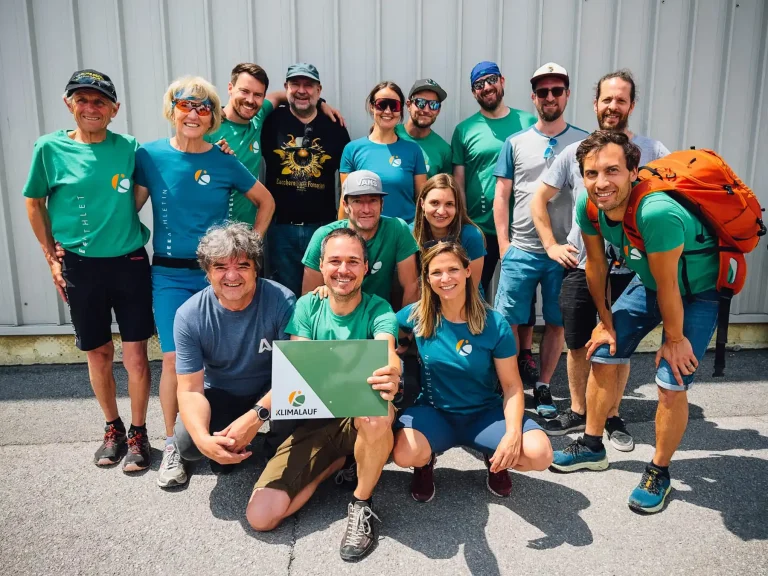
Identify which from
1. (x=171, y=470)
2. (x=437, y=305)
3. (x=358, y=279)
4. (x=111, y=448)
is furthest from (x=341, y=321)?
(x=111, y=448)

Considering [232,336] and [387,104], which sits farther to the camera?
[387,104]

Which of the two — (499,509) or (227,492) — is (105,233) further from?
(499,509)

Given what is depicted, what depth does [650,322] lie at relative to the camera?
3031 mm

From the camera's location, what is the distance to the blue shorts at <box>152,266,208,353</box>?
3.26 metres

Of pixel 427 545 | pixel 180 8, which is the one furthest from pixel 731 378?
pixel 180 8

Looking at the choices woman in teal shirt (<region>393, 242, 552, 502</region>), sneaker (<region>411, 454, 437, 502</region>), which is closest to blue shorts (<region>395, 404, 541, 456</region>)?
woman in teal shirt (<region>393, 242, 552, 502</region>)

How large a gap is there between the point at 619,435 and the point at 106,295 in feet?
10.9

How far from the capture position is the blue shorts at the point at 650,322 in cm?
273

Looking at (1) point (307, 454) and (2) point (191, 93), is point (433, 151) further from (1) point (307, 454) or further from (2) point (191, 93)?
(1) point (307, 454)

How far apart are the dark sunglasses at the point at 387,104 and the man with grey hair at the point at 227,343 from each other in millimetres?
1527

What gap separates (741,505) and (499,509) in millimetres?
1270

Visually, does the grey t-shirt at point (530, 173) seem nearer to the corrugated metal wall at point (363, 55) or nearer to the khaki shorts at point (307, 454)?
the corrugated metal wall at point (363, 55)

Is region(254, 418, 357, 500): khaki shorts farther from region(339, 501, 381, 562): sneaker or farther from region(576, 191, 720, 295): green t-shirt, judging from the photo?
region(576, 191, 720, 295): green t-shirt

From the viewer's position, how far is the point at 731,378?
4613 millimetres
